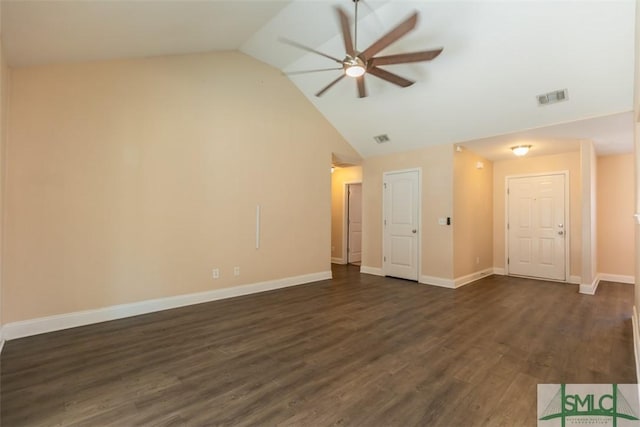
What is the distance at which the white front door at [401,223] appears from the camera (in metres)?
5.77

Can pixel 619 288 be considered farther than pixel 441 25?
Yes

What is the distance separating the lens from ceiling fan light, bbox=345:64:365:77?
3131 millimetres

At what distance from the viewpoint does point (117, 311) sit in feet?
11.6

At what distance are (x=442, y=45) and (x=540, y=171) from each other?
399 cm

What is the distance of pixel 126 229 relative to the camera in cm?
363

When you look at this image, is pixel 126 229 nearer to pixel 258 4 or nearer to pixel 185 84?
pixel 185 84

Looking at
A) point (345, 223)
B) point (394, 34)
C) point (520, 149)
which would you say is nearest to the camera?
point (394, 34)

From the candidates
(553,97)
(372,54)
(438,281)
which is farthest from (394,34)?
(438,281)

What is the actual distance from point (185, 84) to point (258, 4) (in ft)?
4.96

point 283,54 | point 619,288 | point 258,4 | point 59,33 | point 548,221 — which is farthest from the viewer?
point 548,221

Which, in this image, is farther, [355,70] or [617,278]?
[617,278]

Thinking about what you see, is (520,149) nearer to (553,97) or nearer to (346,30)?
(553,97)

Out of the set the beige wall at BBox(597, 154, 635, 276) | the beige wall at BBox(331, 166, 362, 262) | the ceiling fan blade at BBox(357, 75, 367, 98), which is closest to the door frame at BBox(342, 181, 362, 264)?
the beige wall at BBox(331, 166, 362, 262)

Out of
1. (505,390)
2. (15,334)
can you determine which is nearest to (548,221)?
(505,390)
